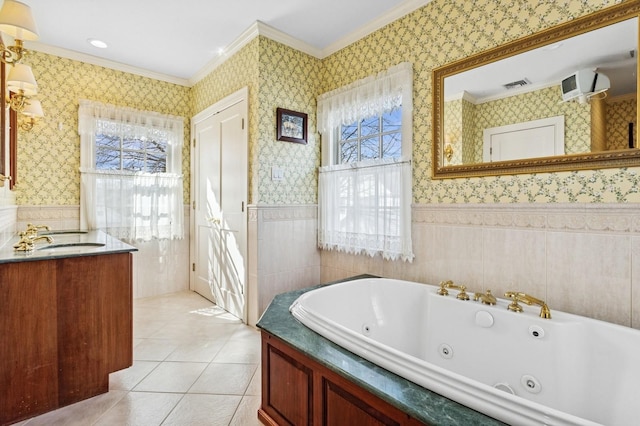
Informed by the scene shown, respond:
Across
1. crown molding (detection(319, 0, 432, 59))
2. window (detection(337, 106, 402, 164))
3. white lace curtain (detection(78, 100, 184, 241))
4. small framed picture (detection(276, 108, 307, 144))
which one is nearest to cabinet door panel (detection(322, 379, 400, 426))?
window (detection(337, 106, 402, 164))

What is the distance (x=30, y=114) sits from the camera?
2562mm

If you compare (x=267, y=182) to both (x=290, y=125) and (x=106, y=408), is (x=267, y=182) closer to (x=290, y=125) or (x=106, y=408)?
(x=290, y=125)

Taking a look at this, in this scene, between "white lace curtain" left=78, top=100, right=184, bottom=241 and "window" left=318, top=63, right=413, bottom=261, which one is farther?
"white lace curtain" left=78, top=100, right=184, bottom=241

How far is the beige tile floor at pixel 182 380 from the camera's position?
1.61 m

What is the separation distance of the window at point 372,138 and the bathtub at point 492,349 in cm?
106

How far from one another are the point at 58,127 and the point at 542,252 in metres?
4.17

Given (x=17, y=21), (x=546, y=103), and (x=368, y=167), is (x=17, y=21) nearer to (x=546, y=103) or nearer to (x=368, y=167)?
(x=368, y=167)

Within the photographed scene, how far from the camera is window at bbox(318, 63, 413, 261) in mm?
2297

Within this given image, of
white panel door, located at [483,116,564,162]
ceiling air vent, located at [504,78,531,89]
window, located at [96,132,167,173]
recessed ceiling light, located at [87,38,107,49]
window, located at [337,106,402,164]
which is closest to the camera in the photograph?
white panel door, located at [483,116,564,162]

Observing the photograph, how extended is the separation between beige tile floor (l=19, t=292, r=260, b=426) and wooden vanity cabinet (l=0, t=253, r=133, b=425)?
115 millimetres

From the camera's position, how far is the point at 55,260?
1630 mm

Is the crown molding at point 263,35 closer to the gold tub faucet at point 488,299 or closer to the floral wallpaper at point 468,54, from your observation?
the floral wallpaper at point 468,54

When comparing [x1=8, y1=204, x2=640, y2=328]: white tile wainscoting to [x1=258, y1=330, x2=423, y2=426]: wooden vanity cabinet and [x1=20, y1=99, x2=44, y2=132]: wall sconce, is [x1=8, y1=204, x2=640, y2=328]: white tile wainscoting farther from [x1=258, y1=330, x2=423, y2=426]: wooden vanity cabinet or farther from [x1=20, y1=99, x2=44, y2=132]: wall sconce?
[x1=258, y1=330, x2=423, y2=426]: wooden vanity cabinet

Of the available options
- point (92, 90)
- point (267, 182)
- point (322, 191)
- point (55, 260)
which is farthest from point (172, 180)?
point (55, 260)
